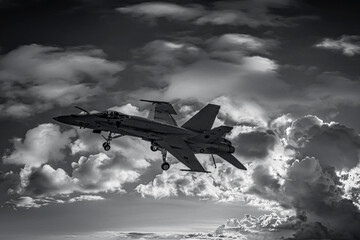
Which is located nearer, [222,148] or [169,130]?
[169,130]

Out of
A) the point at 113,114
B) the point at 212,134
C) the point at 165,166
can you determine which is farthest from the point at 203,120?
the point at 113,114

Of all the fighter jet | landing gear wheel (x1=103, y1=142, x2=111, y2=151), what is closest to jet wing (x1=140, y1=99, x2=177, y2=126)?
the fighter jet

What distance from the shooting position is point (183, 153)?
87625 mm

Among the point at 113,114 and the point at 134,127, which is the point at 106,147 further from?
the point at 134,127

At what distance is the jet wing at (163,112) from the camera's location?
94.1m

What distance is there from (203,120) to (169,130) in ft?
33.3

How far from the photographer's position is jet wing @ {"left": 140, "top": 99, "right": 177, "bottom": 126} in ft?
309

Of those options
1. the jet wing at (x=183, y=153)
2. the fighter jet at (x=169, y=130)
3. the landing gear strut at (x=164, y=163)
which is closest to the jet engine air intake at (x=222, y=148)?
the fighter jet at (x=169, y=130)

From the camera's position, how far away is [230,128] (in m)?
90.6

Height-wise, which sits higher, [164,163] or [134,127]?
[134,127]

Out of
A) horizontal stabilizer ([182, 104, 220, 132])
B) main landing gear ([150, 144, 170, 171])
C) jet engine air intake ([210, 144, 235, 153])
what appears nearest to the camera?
main landing gear ([150, 144, 170, 171])

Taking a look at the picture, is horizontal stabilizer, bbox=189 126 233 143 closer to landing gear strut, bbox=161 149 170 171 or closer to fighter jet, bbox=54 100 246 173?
fighter jet, bbox=54 100 246 173

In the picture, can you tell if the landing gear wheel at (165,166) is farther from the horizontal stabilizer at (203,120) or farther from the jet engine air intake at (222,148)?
the jet engine air intake at (222,148)

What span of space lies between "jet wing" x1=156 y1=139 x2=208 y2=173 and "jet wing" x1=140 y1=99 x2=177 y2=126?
8.56 m
